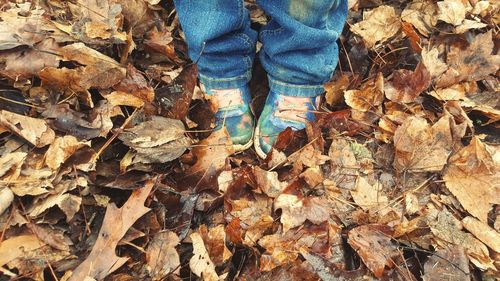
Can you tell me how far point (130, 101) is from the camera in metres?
1.33

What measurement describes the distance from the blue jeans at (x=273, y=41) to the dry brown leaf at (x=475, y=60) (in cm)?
46

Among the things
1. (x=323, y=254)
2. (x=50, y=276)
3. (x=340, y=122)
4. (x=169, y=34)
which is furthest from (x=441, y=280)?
(x=169, y=34)

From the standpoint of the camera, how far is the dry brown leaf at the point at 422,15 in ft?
5.23

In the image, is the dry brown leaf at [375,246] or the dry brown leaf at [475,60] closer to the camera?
the dry brown leaf at [375,246]

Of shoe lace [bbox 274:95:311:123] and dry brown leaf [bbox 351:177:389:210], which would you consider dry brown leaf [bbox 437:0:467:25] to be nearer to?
shoe lace [bbox 274:95:311:123]

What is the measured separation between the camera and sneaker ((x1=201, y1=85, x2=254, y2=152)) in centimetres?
148

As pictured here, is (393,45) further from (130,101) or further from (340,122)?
(130,101)

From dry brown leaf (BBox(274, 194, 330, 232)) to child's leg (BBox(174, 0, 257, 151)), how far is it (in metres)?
0.34

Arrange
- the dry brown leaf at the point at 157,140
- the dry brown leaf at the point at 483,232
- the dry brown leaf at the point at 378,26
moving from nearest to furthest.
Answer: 1. the dry brown leaf at the point at 483,232
2. the dry brown leaf at the point at 157,140
3. the dry brown leaf at the point at 378,26

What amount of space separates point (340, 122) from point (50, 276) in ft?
3.23

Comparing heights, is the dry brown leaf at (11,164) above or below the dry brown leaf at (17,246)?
above

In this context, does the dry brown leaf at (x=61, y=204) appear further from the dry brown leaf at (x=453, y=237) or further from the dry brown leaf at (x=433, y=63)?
the dry brown leaf at (x=433, y=63)

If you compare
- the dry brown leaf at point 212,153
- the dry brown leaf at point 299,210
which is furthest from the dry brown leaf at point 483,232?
the dry brown leaf at point 212,153

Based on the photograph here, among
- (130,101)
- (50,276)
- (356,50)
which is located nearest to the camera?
(50,276)
